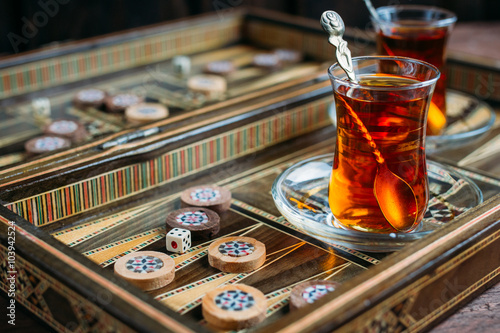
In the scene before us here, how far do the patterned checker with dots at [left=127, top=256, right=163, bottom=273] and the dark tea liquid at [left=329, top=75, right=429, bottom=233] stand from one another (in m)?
0.34

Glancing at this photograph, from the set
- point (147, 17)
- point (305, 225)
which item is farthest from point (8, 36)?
point (305, 225)

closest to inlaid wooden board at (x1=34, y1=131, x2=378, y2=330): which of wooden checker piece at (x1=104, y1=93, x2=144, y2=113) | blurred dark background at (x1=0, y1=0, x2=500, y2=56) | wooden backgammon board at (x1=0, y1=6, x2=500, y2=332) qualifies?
wooden backgammon board at (x1=0, y1=6, x2=500, y2=332)

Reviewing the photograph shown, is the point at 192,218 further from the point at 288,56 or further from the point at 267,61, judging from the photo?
the point at 288,56

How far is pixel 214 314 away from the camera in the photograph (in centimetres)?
103

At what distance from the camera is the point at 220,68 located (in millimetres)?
2311

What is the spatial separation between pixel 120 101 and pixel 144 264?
0.91 m

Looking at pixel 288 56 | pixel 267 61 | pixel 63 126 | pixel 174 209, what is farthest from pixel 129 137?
pixel 288 56

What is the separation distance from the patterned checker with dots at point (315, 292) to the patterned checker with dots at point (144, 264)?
250 millimetres

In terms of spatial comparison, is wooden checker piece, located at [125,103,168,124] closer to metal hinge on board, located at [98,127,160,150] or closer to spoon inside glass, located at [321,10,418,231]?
metal hinge on board, located at [98,127,160,150]

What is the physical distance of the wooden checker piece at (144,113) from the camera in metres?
1.87

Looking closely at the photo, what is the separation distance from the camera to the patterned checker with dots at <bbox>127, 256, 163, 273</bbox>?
1159 mm

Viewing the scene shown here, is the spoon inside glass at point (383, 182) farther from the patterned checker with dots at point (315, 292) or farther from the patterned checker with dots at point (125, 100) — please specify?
the patterned checker with dots at point (125, 100)

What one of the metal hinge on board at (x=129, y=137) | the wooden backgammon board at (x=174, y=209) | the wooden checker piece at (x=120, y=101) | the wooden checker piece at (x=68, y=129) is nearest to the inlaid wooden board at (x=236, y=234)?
the wooden backgammon board at (x=174, y=209)

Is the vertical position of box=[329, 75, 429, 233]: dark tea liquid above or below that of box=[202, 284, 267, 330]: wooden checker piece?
above
